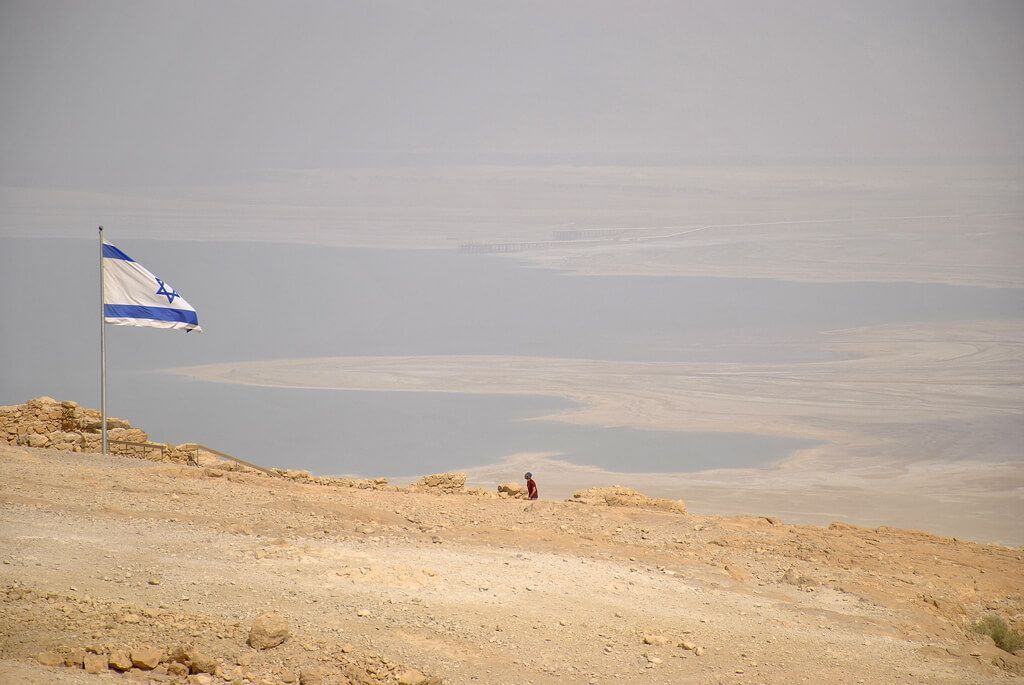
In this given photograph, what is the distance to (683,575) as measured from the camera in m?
14.4

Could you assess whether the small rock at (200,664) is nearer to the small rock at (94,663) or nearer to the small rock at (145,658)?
the small rock at (145,658)

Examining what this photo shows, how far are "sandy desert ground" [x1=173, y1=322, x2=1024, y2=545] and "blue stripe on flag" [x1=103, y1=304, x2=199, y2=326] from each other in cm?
1433

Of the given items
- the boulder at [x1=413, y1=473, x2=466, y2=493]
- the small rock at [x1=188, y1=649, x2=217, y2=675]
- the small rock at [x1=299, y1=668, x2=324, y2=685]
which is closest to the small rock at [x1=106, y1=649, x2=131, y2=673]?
the small rock at [x1=188, y1=649, x2=217, y2=675]

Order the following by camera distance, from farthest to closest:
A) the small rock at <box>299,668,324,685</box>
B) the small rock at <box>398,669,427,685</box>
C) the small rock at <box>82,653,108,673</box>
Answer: the small rock at <box>398,669,427,685</box>
the small rock at <box>299,668,324,685</box>
the small rock at <box>82,653,108,673</box>

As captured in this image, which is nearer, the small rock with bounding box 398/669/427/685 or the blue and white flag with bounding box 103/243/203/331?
the small rock with bounding box 398/669/427/685

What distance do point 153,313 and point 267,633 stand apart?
9.55 metres

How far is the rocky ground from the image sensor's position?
10805mm

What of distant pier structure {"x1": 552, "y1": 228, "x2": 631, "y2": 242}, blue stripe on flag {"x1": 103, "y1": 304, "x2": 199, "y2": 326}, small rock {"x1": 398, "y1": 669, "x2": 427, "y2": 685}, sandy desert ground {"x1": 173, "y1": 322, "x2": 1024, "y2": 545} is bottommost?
sandy desert ground {"x1": 173, "y1": 322, "x2": 1024, "y2": 545}

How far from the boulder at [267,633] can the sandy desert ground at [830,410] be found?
20.2m

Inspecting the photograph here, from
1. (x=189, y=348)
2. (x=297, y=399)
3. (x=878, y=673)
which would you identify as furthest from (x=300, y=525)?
(x=189, y=348)

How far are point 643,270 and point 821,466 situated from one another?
116 ft

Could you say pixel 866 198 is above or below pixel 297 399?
above

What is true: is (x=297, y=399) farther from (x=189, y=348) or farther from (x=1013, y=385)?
(x=1013, y=385)

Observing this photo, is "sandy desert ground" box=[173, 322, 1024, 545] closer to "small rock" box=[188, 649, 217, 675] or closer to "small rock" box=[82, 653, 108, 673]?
"small rock" box=[188, 649, 217, 675]
